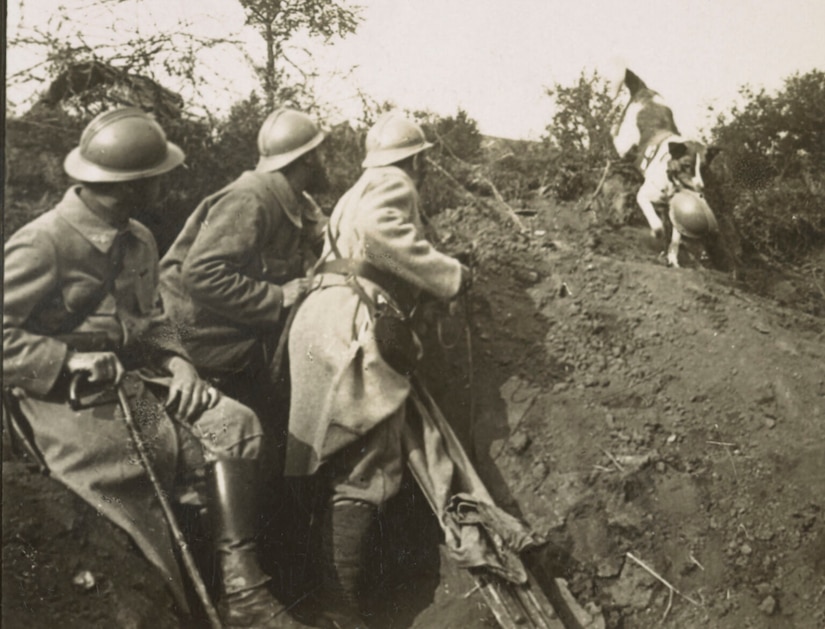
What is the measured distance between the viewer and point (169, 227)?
3.68 m

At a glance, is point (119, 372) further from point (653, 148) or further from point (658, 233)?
point (653, 148)

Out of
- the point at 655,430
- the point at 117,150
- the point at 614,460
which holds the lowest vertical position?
the point at 614,460

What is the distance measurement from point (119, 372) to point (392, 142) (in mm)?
1520

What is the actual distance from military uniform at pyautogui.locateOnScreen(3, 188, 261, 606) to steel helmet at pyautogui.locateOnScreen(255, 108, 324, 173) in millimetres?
674

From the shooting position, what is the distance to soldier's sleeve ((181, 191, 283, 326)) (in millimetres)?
3682

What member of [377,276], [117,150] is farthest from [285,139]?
[117,150]

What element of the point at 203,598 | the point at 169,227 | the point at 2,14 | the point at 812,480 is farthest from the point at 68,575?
the point at 812,480

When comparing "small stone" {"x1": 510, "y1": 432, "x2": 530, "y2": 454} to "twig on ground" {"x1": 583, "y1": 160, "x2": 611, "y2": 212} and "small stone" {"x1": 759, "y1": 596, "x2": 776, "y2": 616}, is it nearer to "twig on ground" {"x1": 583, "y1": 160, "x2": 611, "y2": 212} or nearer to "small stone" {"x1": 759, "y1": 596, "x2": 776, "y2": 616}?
"small stone" {"x1": 759, "y1": 596, "x2": 776, "y2": 616}

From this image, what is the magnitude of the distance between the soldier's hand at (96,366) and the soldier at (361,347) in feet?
2.39

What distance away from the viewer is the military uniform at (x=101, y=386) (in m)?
3.13

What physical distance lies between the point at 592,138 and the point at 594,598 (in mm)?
2411

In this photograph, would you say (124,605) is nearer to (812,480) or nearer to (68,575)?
(68,575)

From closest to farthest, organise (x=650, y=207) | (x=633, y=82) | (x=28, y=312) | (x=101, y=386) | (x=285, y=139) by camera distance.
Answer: (x=28, y=312) → (x=101, y=386) → (x=285, y=139) → (x=633, y=82) → (x=650, y=207)

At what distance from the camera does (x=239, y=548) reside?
337 cm
